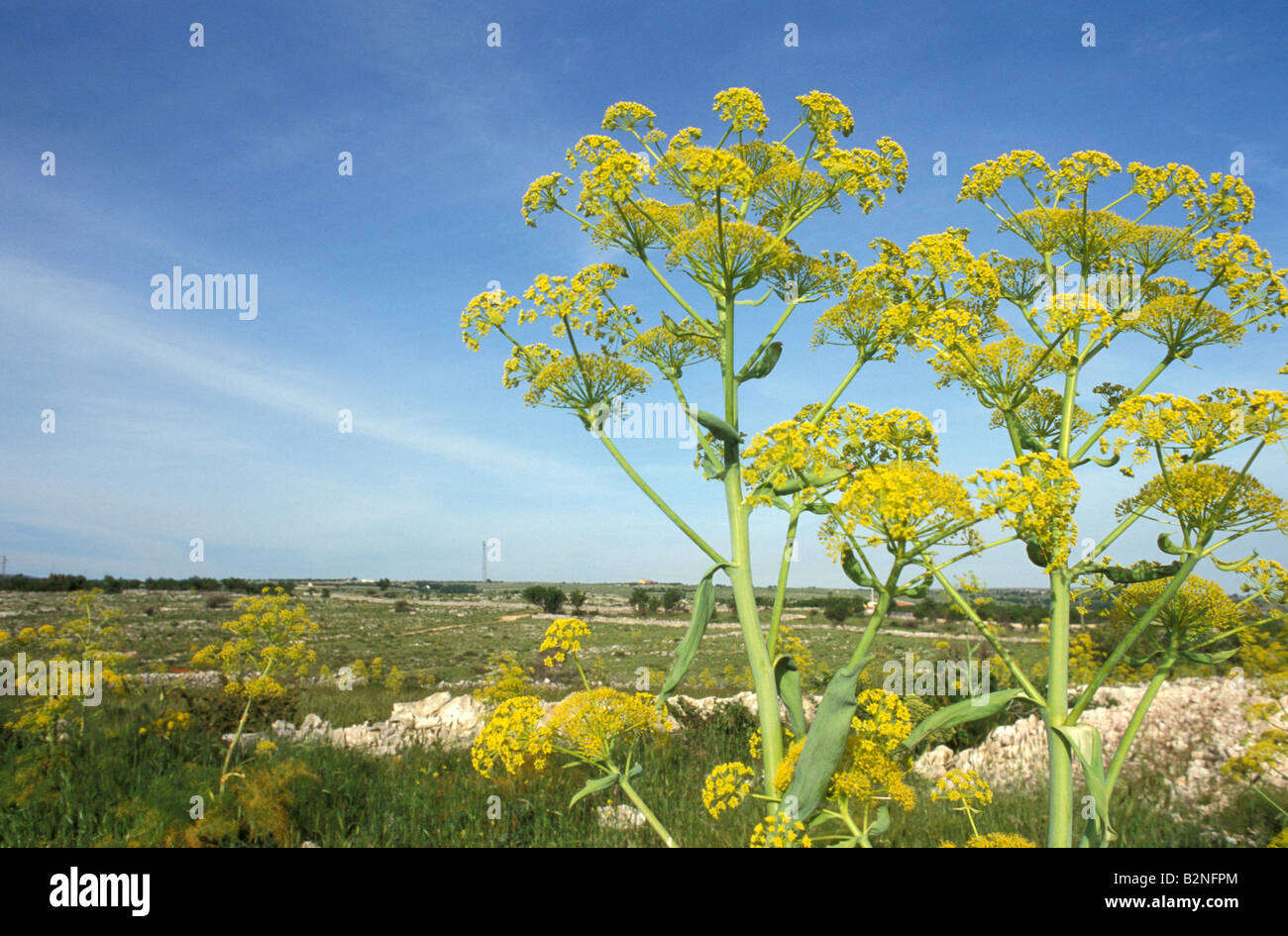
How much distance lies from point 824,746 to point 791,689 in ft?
1.56

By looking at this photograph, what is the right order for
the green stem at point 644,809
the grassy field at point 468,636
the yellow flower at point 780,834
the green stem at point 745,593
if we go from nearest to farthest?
the yellow flower at point 780,834
the green stem at point 644,809
the green stem at point 745,593
the grassy field at point 468,636

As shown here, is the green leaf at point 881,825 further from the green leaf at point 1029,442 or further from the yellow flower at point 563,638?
the green leaf at point 1029,442

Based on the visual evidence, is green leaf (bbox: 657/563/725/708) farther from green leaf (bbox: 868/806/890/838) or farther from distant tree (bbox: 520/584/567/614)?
distant tree (bbox: 520/584/567/614)

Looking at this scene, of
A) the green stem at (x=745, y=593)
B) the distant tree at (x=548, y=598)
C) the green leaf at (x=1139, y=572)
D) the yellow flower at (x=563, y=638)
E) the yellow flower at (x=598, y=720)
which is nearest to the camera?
the green stem at (x=745, y=593)

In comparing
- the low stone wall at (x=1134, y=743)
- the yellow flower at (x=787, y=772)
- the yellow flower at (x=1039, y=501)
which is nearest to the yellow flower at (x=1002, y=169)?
the yellow flower at (x=1039, y=501)

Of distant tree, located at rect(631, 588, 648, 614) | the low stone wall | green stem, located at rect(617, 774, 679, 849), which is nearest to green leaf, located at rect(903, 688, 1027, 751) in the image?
green stem, located at rect(617, 774, 679, 849)

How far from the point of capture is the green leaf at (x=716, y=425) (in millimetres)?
3041

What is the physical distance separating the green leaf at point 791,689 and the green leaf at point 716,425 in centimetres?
103

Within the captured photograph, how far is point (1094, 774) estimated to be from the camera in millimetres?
2832

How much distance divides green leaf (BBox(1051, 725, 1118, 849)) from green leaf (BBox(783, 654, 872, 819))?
43.8 inches

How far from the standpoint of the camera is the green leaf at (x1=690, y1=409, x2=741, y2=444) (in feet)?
9.98

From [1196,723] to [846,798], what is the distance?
30.3 feet

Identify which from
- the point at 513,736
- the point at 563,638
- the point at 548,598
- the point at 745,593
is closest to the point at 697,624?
the point at 745,593
